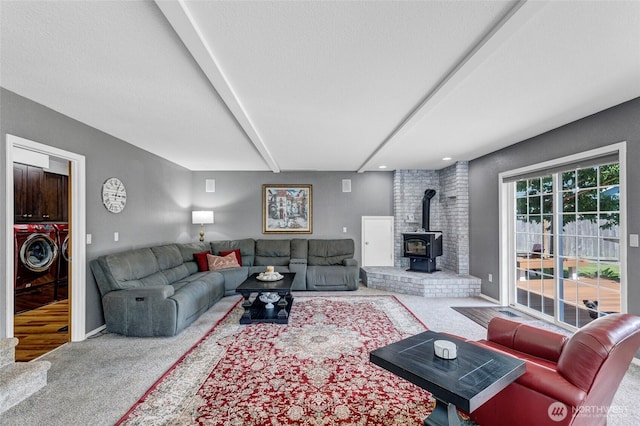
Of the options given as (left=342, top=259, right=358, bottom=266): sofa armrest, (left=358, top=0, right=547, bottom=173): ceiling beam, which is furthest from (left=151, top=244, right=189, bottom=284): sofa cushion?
(left=358, top=0, right=547, bottom=173): ceiling beam

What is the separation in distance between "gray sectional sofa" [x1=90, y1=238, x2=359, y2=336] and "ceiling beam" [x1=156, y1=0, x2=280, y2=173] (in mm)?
A: 2273

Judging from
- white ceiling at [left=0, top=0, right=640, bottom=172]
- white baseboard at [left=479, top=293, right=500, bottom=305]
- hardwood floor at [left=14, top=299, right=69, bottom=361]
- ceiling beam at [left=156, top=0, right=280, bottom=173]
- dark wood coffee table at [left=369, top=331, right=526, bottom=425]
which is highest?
white ceiling at [left=0, top=0, right=640, bottom=172]

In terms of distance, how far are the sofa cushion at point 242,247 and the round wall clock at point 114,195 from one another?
7.06 ft

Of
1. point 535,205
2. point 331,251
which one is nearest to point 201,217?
point 331,251

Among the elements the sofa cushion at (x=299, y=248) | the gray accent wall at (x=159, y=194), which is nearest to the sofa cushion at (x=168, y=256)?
the gray accent wall at (x=159, y=194)

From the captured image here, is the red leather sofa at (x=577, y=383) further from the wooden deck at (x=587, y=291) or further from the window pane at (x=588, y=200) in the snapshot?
the window pane at (x=588, y=200)

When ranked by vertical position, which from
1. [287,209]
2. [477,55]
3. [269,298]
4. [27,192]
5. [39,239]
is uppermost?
[477,55]

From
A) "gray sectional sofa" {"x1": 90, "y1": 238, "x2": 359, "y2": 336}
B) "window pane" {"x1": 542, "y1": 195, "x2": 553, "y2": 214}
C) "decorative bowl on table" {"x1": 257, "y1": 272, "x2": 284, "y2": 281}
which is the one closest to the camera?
"gray sectional sofa" {"x1": 90, "y1": 238, "x2": 359, "y2": 336}

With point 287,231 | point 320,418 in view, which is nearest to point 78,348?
point 320,418

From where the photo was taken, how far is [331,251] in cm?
615

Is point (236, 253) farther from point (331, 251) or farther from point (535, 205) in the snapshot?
point (535, 205)

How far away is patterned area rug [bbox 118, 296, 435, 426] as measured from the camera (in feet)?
6.46

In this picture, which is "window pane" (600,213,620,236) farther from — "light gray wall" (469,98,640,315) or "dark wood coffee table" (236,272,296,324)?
"dark wood coffee table" (236,272,296,324)

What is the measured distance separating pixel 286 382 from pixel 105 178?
3.36 metres
